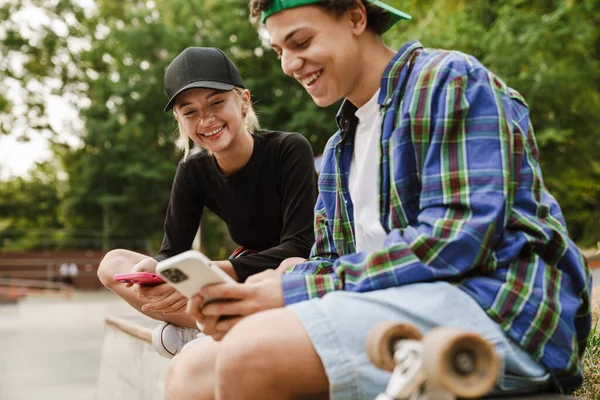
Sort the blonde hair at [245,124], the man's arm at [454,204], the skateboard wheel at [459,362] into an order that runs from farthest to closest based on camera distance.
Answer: the blonde hair at [245,124] < the man's arm at [454,204] < the skateboard wheel at [459,362]

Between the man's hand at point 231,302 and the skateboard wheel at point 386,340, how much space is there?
43cm

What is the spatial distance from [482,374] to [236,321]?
→ 2.23 ft

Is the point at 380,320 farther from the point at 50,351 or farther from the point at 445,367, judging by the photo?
the point at 50,351

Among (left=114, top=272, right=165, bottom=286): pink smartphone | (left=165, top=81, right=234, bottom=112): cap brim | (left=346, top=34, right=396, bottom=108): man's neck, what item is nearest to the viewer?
(left=346, top=34, right=396, bottom=108): man's neck

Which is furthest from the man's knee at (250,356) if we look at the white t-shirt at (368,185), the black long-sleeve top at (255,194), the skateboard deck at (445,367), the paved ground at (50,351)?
the paved ground at (50,351)

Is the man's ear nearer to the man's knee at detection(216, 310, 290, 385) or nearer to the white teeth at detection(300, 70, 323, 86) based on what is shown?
the white teeth at detection(300, 70, 323, 86)

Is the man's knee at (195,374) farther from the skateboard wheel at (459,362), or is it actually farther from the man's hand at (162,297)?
the skateboard wheel at (459,362)

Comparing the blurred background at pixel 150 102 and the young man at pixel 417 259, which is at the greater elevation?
the blurred background at pixel 150 102

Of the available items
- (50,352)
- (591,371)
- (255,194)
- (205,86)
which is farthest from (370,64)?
(50,352)

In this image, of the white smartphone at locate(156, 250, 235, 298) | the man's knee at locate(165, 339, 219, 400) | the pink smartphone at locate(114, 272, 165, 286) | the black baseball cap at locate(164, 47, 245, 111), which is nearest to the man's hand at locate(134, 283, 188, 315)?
the pink smartphone at locate(114, 272, 165, 286)

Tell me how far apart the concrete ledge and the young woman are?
0.68 metres

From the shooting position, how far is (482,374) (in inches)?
42.2

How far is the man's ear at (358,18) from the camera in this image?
1826 millimetres

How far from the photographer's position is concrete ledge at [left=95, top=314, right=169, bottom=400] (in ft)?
12.6
